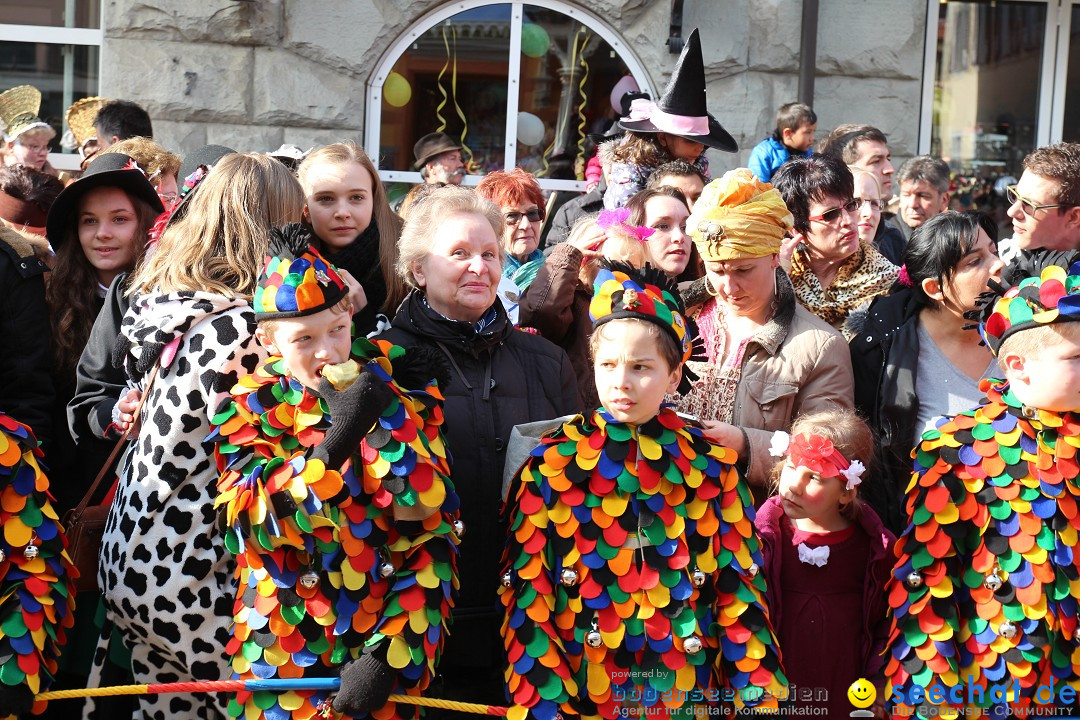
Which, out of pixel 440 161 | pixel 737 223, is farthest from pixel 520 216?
pixel 440 161

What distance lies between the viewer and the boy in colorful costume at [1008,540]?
299 centimetres

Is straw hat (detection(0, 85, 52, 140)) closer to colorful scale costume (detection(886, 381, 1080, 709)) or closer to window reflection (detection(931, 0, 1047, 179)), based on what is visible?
colorful scale costume (detection(886, 381, 1080, 709))

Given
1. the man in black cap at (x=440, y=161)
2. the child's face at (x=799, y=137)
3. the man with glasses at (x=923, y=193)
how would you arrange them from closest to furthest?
1. the man with glasses at (x=923, y=193)
2. the child's face at (x=799, y=137)
3. the man in black cap at (x=440, y=161)

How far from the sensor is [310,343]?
2898mm

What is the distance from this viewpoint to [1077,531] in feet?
9.88

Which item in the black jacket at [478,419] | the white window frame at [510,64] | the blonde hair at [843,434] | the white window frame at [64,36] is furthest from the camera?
the white window frame at [64,36]

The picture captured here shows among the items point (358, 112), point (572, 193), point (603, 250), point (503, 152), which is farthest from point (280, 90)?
point (603, 250)

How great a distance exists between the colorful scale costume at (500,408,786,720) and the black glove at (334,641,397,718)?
0.32m

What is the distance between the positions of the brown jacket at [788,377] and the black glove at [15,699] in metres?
2.03

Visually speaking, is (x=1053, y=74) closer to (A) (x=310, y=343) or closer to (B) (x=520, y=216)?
(B) (x=520, y=216)

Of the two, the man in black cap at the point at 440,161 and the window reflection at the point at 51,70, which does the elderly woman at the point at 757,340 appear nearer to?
the man in black cap at the point at 440,161

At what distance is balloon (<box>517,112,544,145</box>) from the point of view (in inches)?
287

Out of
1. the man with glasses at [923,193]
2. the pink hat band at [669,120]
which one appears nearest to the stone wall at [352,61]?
the man with glasses at [923,193]

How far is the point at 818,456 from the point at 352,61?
4.56 m
